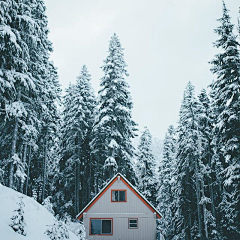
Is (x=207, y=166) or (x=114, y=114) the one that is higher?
(x=114, y=114)

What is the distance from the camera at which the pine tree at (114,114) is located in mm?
24000

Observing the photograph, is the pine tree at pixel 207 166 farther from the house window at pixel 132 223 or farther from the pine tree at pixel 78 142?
the pine tree at pixel 78 142

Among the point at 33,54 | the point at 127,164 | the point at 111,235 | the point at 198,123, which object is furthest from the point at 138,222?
the point at 33,54

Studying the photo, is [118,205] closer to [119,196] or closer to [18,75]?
[119,196]

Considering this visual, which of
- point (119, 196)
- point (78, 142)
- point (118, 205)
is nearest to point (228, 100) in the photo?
point (119, 196)

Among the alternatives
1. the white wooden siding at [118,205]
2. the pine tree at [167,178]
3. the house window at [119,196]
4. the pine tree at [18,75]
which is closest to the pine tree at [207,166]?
the white wooden siding at [118,205]

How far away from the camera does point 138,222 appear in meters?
21.7

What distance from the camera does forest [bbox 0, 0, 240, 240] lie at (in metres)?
15.7

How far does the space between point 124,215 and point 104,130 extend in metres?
8.12

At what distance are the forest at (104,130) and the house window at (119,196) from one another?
2114 mm

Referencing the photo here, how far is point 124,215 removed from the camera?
71.8ft

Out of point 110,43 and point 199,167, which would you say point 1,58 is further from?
point 199,167

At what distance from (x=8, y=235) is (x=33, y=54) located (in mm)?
15145

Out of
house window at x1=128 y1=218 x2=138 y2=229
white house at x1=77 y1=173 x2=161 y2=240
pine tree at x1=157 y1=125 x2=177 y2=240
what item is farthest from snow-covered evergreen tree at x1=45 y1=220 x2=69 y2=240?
pine tree at x1=157 y1=125 x2=177 y2=240
